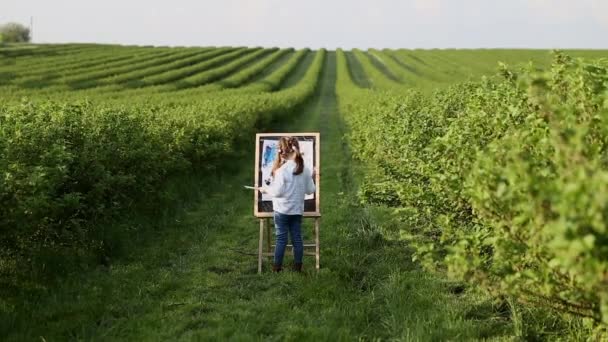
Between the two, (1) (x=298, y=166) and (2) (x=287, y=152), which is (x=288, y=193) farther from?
(2) (x=287, y=152)

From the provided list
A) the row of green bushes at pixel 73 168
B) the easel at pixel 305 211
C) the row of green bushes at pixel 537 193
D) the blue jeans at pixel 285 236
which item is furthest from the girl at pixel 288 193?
the row of green bushes at pixel 73 168

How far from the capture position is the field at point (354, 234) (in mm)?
4613

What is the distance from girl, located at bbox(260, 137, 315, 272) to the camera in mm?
9070

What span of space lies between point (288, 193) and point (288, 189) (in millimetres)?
62

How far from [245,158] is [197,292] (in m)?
12.0

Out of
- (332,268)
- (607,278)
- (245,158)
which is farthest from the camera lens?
(245,158)

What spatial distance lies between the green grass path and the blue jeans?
0.95 feet

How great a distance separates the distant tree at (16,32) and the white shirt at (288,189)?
471 ft

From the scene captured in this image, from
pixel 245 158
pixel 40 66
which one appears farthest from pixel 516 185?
pixel 40 66

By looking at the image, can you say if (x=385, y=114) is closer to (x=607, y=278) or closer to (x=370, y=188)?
(x=370, y=188)

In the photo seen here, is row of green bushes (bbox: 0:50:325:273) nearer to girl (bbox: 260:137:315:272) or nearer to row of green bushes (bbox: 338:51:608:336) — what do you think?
girl (bbox: 260:137:315:272)

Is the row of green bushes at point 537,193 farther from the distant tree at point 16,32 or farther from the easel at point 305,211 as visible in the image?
the distant tree at point 16,32

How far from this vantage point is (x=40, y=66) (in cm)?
4766

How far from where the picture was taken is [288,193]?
9.09 m
